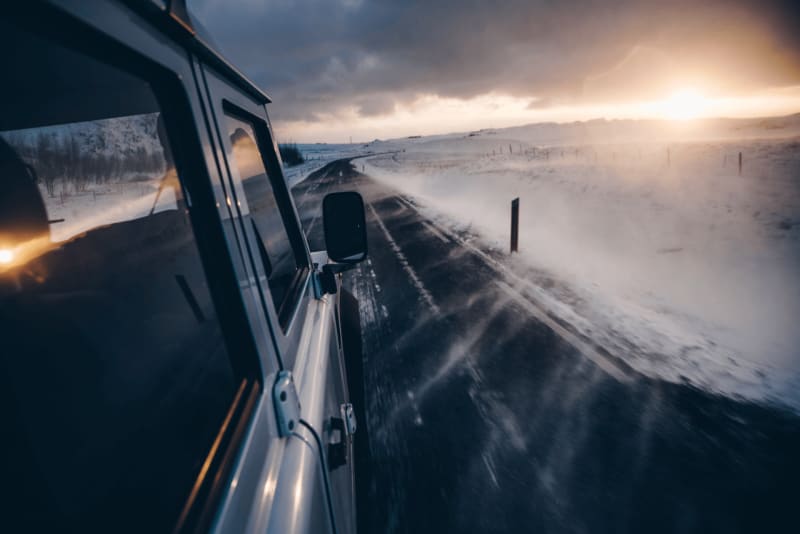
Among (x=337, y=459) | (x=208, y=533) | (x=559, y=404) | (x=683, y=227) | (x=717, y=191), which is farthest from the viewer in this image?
(x=717, y=191)

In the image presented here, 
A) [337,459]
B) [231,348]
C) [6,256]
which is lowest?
[337,459]

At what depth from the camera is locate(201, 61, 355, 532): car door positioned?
1.17 metres

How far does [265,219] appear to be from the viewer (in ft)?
6.34

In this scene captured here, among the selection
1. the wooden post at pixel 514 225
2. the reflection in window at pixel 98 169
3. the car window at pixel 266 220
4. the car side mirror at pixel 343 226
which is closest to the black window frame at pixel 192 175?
the reflection in window at pixel 98 169

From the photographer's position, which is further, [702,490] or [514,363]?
[514,363]

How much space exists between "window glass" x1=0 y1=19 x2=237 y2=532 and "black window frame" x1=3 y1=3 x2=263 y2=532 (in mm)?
32

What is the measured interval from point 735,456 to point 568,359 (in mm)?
1427

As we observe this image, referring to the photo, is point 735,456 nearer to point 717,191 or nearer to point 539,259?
point 539,259

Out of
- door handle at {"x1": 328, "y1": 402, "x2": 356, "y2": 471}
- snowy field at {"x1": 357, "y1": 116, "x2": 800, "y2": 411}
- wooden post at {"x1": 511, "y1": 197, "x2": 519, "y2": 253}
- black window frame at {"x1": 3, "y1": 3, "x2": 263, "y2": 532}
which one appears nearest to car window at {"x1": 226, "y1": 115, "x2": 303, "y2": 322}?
black window frame at {"x1": 3, "y1": 3, "x2": 263, "y2": 532}

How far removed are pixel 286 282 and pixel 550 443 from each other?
2.31 m

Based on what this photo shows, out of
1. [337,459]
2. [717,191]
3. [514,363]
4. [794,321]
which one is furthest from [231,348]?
[717,191]

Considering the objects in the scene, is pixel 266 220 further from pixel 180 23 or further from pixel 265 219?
pixel 180 23

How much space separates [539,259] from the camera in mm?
7031

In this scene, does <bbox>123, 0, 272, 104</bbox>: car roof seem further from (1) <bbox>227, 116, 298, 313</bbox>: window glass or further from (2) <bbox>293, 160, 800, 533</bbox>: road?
(2) <bbox>293, 160, 800, 533</bbox>: road
